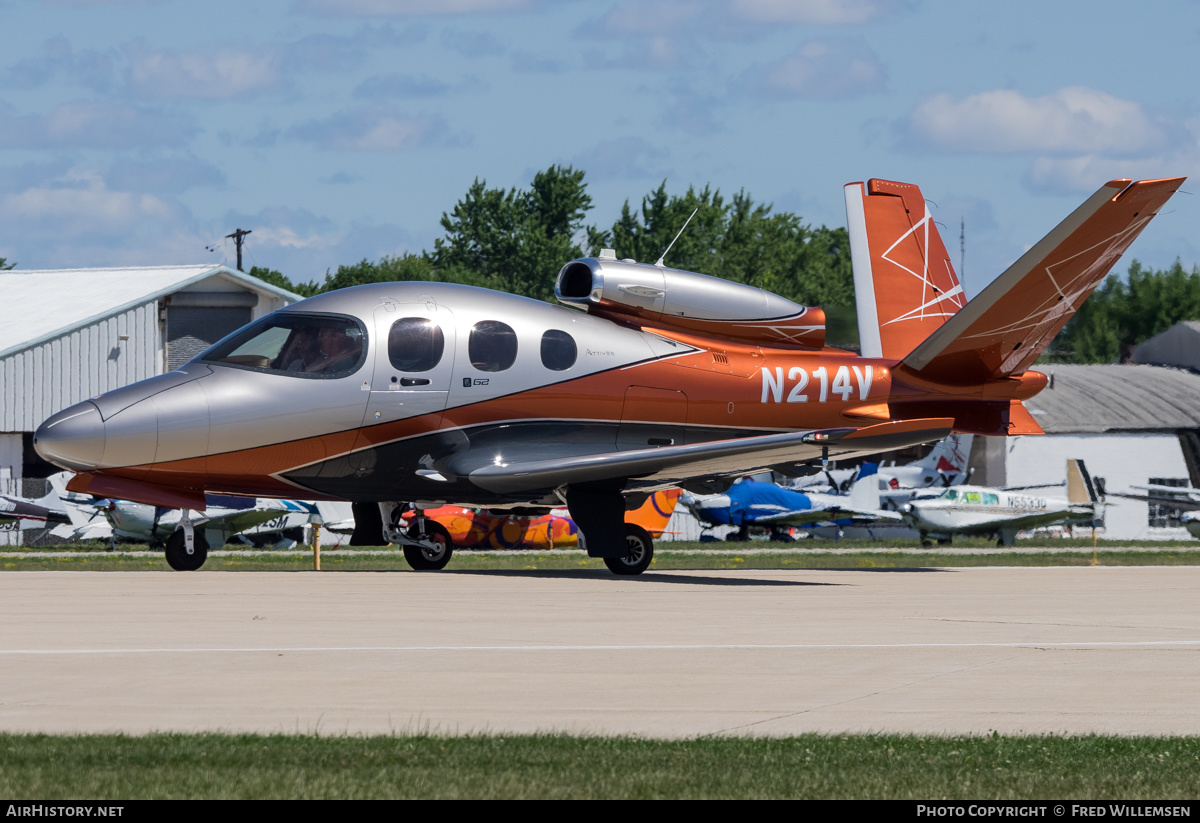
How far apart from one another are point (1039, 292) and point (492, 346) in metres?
7.54

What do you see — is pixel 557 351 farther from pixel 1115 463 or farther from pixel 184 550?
pixel 1115 463

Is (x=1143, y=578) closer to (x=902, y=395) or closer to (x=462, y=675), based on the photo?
(x=902, y=395)

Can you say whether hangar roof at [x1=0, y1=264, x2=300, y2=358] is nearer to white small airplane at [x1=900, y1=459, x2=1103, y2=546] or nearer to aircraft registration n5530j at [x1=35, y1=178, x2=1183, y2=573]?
white small airplane at [x1=900, y1=459, x2=1103, y2=546]

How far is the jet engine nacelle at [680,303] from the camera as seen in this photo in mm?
21047

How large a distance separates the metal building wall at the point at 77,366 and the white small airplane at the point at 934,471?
22332mm

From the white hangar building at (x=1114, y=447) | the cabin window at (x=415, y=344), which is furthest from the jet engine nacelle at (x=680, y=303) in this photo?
the white hangar building at (x=1114, y=447)

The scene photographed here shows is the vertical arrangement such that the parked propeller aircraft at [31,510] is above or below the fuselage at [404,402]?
below

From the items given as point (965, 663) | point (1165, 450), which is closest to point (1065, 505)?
point (1165, 450)

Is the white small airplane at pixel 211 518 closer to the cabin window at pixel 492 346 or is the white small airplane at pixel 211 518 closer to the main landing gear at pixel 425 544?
the main landing gear at pixel 425 544

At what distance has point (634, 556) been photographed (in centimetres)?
2125

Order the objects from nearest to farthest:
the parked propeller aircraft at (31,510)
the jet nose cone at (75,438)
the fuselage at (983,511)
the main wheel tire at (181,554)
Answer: the jet nose cone at (75,438) < the main wheel tire at (181,554) < the parked propeller aircraft at (31,510) < the fuselage at (983,511)

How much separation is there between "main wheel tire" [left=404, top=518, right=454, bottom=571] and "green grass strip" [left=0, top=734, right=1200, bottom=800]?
569 inches

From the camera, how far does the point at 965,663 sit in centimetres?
1080

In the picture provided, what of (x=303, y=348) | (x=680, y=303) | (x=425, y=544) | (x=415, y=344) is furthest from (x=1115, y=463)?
(x=303, y=348)
